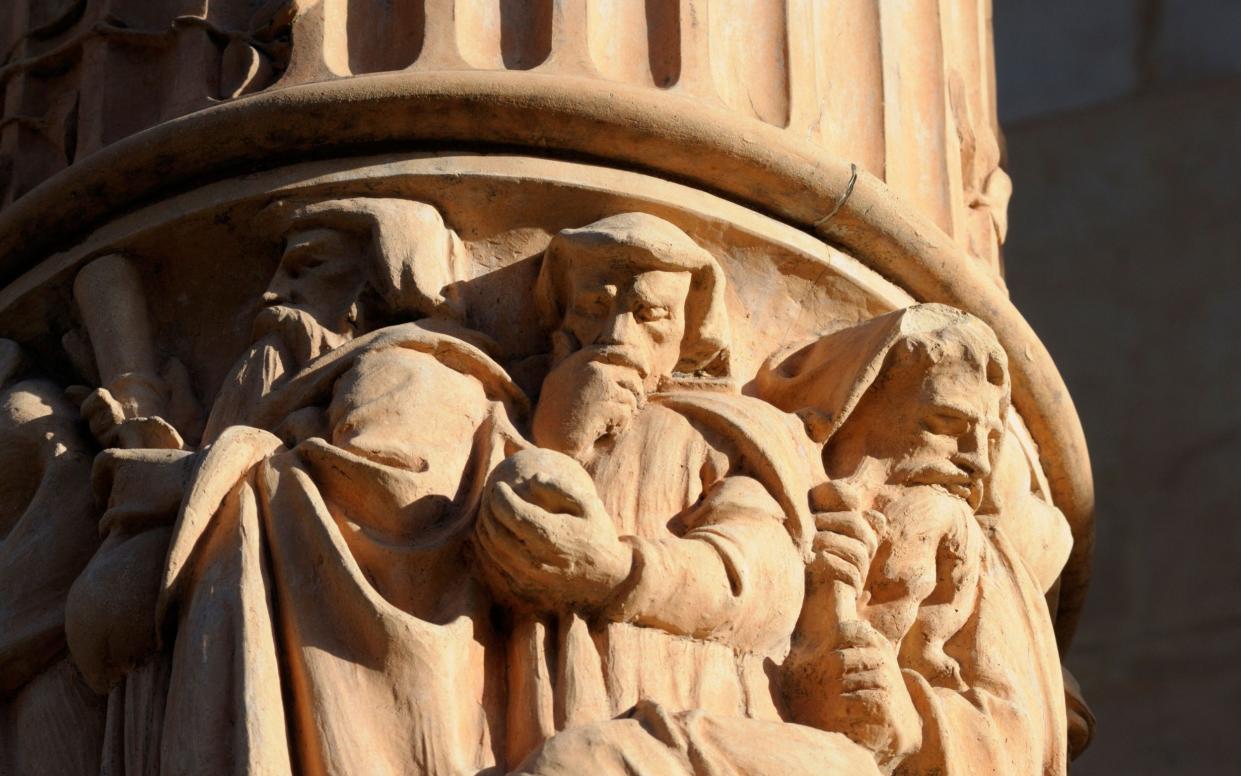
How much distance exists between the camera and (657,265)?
3953 mm

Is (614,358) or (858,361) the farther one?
(858,361)

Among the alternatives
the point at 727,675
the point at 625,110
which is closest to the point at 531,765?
the point at 727,675

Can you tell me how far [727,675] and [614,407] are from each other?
36 cm

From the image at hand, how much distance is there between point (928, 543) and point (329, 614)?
77 centimetres

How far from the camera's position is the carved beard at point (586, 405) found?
3850mm

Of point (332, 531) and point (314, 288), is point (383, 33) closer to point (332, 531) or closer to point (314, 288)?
point (314, 288)

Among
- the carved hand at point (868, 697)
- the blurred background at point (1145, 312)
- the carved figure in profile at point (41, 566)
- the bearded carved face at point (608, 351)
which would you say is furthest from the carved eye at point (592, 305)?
the blurred background at point (1145, 312)

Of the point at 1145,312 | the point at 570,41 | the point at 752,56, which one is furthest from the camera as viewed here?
the point at 1145,312

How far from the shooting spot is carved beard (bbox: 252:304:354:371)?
13.0ft

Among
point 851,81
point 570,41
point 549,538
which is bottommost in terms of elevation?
point 549,538

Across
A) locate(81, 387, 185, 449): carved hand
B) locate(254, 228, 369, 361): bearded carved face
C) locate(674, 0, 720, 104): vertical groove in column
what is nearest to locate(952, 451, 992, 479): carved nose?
locate(674, 0, 720, 104): vertical groove in column

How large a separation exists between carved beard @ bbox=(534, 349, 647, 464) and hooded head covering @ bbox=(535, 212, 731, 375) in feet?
0.39

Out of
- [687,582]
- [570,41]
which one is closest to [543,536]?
[687,582]

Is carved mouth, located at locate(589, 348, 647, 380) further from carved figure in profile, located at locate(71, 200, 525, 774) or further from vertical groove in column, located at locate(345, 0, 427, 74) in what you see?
vertical groove in column, located at locate(345, 0, 427, 74)
